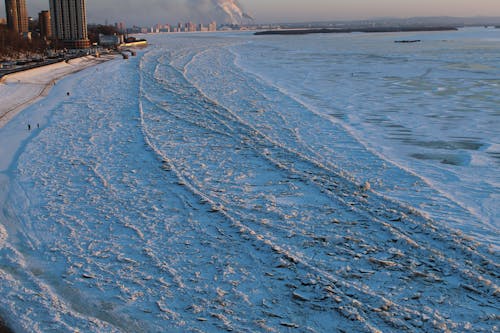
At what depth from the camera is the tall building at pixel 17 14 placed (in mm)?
97875

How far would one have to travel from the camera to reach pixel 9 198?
6793 mm

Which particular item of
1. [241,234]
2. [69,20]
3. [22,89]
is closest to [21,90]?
[22,89]

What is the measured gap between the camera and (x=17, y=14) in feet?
340

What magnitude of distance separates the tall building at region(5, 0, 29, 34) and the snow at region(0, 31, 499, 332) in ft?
322

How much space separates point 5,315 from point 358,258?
10.1 ft

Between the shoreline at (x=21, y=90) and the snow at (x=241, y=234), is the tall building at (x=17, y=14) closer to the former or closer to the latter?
the shoreline at (x=21, y=90)

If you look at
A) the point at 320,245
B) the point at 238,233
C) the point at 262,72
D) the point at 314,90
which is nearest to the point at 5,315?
the point at 238,233

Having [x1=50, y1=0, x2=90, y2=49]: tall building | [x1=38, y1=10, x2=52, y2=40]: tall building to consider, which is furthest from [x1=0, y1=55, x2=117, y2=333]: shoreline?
[x1=38, y1=10, x2=52, y2=40]: tall building

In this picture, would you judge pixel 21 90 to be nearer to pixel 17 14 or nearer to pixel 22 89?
pixel 22 89

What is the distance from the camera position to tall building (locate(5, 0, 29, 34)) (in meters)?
97.9

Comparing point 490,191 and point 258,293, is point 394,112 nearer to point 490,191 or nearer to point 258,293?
point 490,191

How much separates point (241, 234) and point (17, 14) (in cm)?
11290

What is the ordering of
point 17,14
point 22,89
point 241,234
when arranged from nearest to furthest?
1. point 241,234
2. point 22,89
3. point 17,14

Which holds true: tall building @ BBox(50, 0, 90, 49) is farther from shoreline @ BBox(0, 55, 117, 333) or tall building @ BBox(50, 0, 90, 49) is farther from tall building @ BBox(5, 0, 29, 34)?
shoreline @ BBox(0, 55, 117, 333)
